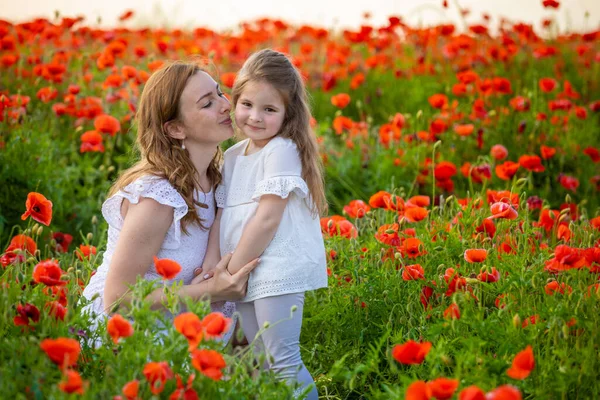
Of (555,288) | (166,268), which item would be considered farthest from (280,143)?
(555,288)

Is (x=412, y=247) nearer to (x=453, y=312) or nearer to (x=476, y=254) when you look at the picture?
(x=476, y=254)

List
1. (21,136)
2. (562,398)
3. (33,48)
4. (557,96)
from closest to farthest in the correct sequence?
(562,398)
(21,136)
(557,96)
(33,48)

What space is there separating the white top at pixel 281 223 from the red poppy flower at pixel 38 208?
0.63m

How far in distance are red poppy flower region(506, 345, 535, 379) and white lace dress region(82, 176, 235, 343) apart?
1208 mm

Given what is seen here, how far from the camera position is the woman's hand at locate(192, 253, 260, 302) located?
2930 millimetres

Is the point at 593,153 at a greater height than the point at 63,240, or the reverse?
the point at 593,153

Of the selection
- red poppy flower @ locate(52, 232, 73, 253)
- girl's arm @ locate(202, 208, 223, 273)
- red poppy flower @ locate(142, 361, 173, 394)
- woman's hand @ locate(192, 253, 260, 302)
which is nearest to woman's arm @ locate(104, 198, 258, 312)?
woman's hand @ locate(192, 253, 260, 302)

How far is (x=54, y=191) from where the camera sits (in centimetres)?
450

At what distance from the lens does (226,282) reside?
116 inches

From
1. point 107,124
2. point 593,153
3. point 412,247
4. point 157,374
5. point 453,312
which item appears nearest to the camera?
point 157,374

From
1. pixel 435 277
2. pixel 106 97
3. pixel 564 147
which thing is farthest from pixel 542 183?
pixel 106 97

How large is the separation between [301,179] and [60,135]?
113 inches

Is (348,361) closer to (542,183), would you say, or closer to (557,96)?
(542,183)

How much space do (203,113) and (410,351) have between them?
4.28 ft
